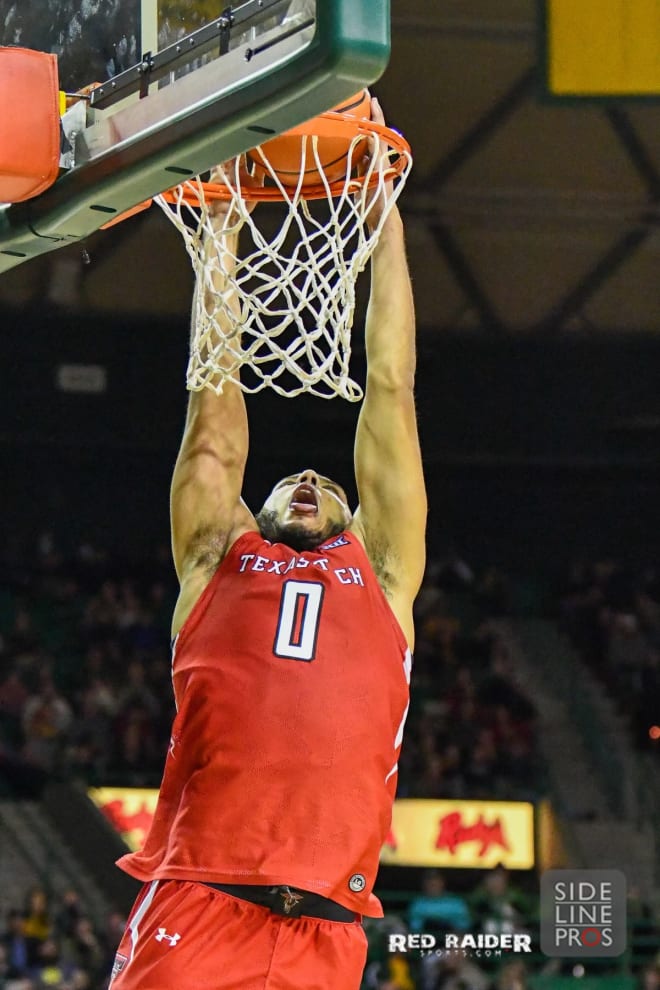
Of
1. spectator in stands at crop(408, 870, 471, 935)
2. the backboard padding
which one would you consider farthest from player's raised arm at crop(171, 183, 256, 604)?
spectator in stands at crop(408, 870, 471, 935)

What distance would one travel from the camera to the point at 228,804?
391cm

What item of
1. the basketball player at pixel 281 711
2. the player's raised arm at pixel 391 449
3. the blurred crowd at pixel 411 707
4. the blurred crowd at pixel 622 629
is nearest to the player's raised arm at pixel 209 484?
the basketball player at pixel 281 711

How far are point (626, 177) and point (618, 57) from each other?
481 centimetres

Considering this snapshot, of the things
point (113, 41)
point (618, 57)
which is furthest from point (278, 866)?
point (618, 57)

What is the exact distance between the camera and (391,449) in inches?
170

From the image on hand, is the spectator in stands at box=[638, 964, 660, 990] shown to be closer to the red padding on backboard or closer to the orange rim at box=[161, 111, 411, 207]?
the orange rim at box=[161, 111, 411, 207]

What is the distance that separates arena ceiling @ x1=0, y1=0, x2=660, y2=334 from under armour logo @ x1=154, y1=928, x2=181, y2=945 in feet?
27.8

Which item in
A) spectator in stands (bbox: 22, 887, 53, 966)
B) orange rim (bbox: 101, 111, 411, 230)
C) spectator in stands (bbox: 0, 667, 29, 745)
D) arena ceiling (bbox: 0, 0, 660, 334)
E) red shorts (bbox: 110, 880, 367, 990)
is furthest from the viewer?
spectator in stands (bbox: 0, 667, 29, 745)

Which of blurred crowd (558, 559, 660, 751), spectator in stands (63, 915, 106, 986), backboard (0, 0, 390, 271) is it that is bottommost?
spectator in stands (63, 915, 106, 986)

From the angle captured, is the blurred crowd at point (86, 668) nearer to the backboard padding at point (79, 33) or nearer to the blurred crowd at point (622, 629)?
the blurred crowd at point (622, 629)

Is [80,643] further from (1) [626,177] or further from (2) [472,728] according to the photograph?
(1) [626,177]

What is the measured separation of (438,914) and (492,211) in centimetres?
591

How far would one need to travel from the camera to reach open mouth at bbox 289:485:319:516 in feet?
14.1

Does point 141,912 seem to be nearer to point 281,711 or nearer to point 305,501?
point 281,711
